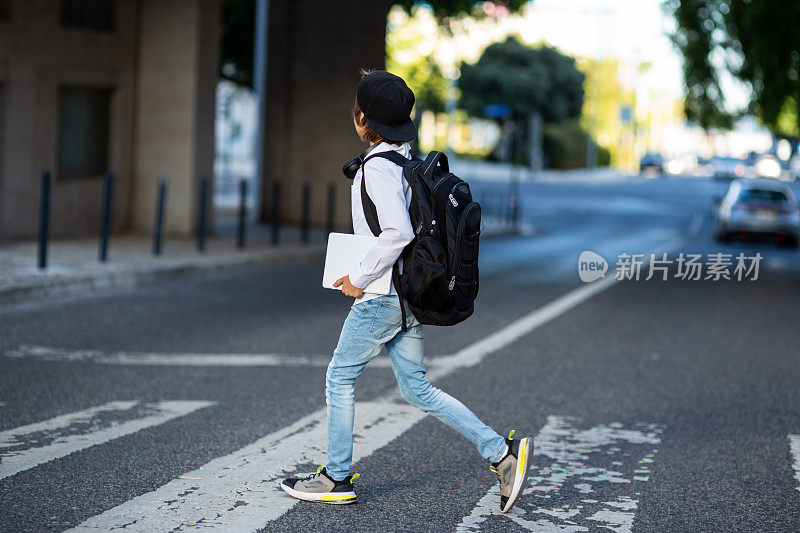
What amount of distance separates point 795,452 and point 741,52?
14.7 meters

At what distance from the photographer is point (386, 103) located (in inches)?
190

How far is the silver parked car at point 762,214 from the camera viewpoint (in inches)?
1041

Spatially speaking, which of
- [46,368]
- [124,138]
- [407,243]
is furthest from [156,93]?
[407,243]

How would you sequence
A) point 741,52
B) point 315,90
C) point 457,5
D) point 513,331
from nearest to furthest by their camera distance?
point 513,331 → point 741,52 → point 315,90 → point 457,5

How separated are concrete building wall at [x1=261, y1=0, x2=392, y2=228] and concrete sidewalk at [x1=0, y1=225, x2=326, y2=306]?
4.02 m

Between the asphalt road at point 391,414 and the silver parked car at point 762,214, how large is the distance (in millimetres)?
12799

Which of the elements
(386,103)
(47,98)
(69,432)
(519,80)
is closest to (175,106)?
(47,98)

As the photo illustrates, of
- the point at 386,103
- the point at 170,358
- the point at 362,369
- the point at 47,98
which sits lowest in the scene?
the point at 170,358

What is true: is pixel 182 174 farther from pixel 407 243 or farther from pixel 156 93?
pixel 407 243

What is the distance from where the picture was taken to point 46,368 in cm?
834

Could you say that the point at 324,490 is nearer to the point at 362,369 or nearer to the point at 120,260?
the point at 362,369

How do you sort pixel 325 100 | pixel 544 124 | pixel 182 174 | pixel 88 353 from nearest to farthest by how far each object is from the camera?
pixel 88 353 → pixel 182 174 → pixel 325 100 → pixel 544 124

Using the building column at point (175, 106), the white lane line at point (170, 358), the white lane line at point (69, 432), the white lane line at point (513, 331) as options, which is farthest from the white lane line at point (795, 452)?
the building column at point (175, 106)

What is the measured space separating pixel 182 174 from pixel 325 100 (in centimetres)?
582
